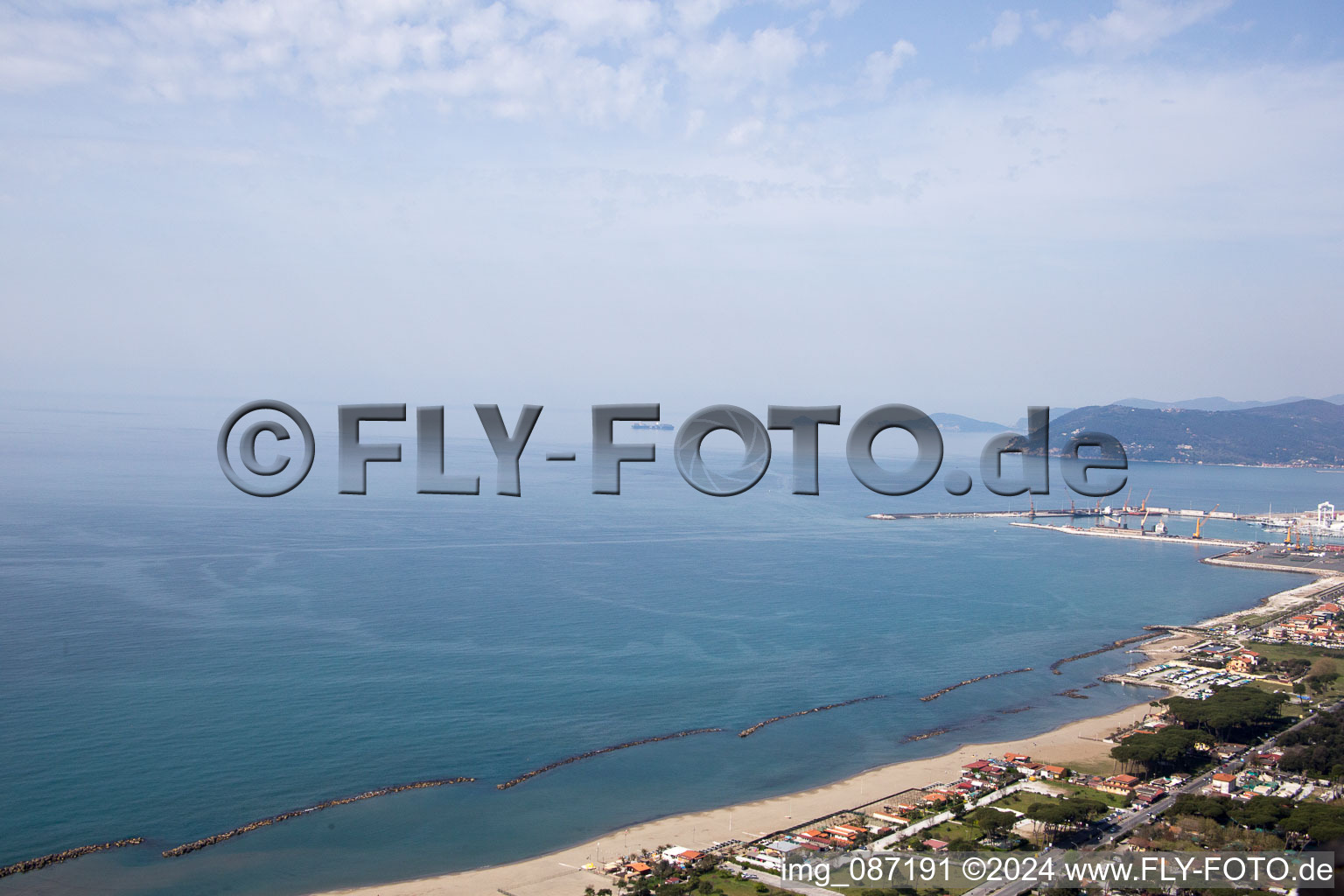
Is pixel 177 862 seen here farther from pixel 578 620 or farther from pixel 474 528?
pixel 474 528

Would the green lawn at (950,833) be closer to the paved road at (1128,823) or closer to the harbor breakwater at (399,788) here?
the paved road at (1128,823)

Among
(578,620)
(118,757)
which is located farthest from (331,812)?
(578,620)

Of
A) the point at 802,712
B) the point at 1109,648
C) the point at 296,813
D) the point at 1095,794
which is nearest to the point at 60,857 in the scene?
the point at 296,813

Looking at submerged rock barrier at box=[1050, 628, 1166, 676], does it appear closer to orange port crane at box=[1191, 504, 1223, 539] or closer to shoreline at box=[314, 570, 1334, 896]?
shoreline at box=[314, 570, 1334, 896]

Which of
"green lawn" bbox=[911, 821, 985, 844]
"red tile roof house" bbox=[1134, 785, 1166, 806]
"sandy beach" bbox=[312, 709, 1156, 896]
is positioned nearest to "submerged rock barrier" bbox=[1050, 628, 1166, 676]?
"sandy beach" bbox=[312, 709, 1156, 896]

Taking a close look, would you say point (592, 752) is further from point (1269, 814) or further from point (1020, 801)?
point (1269, 814)

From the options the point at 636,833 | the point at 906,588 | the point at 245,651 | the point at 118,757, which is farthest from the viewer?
the point at 906,588
